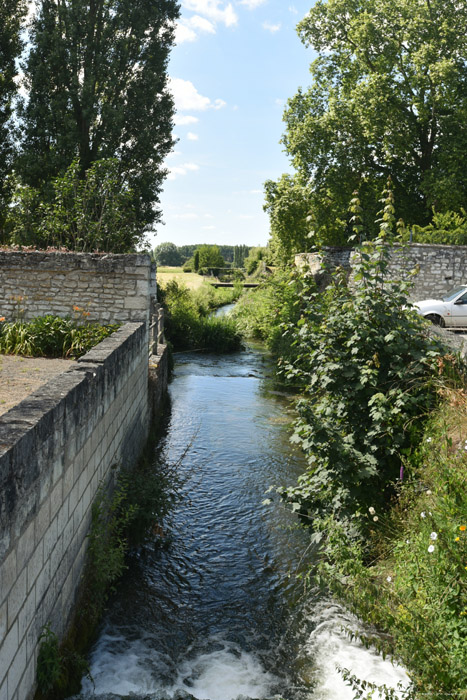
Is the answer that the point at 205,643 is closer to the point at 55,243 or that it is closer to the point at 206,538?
the point at 206,538

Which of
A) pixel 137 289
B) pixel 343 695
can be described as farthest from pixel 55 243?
pixel 343 695

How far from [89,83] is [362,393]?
16112 millimetres

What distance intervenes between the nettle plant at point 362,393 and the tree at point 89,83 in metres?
13.8

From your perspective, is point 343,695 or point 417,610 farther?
point 343,695

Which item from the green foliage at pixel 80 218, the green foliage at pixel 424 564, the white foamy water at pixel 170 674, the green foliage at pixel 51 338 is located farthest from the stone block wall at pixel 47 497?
the green foliage at pixel 80 218

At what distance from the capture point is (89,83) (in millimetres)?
17891

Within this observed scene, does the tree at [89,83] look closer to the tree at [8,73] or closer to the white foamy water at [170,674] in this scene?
the tree at [8,73]

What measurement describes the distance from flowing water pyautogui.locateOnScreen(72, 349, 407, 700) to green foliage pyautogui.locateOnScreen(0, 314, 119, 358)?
248 cm

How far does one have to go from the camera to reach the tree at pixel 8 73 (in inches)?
734

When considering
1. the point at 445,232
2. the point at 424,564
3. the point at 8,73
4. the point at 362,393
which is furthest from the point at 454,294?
the point at 8,73

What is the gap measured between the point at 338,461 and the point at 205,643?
6.55 ft

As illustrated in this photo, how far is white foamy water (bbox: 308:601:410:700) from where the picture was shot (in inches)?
166

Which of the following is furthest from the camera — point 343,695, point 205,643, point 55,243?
point 55,243

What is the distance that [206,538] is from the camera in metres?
6.91
